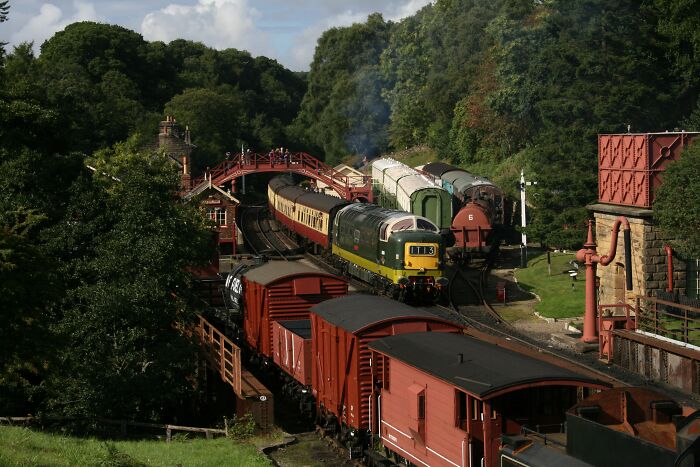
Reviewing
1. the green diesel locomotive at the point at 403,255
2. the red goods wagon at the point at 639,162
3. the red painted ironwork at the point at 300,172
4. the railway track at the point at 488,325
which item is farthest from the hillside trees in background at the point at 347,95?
the red goods wagon at the point at 639,162

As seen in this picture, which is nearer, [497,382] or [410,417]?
[497,382]

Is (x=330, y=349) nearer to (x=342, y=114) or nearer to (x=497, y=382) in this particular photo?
(x=497, y=382)

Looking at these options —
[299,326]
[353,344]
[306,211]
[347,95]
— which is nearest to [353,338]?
[353,344]

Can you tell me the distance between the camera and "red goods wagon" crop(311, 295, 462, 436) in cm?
1858

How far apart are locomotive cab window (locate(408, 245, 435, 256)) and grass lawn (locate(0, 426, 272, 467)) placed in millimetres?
15530

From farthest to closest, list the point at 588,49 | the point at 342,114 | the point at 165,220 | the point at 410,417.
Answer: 1. the point at 342,114
2. the point at 588,49
3. the point at 165,220
4. the point at 410,417

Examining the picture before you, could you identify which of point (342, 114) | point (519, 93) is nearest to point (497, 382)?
point (519, 93)

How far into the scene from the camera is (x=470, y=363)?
14.8 meters

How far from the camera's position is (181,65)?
115062 mm

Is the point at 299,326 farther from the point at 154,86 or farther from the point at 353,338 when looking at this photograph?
the point at 154,86

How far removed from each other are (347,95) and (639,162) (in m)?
76.0

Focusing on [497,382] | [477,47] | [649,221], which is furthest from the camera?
[477,47]

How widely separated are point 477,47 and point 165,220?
60.2 m

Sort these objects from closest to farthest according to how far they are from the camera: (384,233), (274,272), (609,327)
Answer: (274,272) < (609,327) < (384,233)
